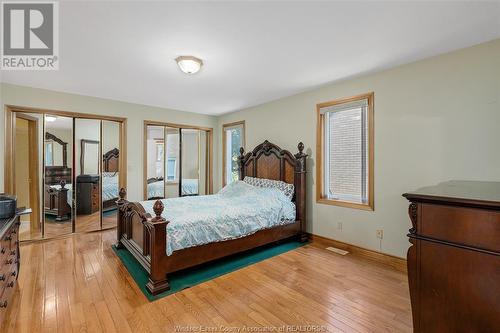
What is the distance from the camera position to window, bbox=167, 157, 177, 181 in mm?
5191

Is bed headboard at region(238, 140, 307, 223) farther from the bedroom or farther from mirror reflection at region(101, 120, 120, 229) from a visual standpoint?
mirror reflection at region(101, 120, 120, 229)

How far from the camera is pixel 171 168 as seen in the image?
524 centimetres

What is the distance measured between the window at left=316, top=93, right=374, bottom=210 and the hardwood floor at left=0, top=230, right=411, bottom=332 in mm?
928

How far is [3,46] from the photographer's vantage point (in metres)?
2.29

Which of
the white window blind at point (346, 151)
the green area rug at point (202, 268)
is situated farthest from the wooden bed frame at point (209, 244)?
the white window blind at point (346, 151)

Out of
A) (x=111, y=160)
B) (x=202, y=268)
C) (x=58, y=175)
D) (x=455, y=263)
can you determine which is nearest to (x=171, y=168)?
(x=111, y=160)

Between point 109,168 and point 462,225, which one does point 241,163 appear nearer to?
point 109,168

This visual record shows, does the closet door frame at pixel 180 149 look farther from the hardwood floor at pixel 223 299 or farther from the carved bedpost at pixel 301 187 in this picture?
the carved bedpost at pixel 301 187

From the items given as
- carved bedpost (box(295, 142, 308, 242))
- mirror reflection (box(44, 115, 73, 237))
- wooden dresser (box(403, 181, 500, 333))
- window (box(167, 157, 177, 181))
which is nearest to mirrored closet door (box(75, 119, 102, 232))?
mirror reflection (box(44, 115, 73, 237))

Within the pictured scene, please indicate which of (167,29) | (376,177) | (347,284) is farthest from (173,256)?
(376,177)

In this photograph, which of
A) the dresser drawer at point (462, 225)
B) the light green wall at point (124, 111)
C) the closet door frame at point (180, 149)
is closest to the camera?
the dresser drawer at point (462, 225)

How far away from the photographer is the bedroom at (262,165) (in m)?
1.82

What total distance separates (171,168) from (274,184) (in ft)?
8.33

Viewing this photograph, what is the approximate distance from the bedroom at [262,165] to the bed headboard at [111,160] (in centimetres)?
3
